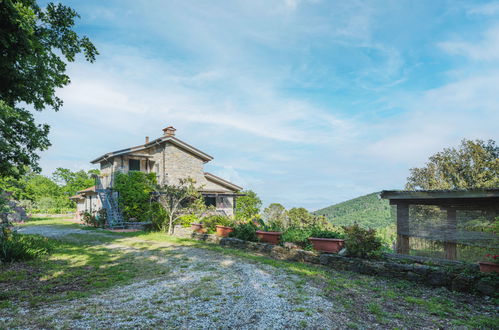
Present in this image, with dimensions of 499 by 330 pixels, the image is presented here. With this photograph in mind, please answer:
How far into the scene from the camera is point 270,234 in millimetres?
9875

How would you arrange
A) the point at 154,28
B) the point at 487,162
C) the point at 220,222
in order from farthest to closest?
1. the point at 487,162
2. the point at 220,222
3. the point at 154,28

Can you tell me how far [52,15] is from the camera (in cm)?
907

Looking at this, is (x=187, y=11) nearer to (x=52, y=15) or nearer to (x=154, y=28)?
(x=154, y=28)

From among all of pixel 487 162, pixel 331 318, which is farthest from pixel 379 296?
pixel 487 162

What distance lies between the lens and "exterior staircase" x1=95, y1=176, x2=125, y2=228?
18.0 m

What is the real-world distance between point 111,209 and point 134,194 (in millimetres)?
1984

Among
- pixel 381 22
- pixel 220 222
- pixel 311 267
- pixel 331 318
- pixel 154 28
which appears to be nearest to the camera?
pixel 331 318

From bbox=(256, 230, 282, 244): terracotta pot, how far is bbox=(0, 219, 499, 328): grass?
1.47 meters

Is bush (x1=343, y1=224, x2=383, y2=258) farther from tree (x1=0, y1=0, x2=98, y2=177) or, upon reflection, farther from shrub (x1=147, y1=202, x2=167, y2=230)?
shrub (x1=147, y1=202, x2=167, y2=230)

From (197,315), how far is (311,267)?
4.20 metres

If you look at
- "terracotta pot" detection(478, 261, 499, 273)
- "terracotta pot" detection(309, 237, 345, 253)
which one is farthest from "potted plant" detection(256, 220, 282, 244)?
"terracotta pot" detection(478, 261, 499, 273)

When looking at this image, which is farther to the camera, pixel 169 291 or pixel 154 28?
pixel 154 28

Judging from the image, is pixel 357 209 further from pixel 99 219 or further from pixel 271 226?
pixel 99 219

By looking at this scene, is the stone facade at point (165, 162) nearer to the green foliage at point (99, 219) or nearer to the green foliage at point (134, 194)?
the green foliage at point (134, 194)
